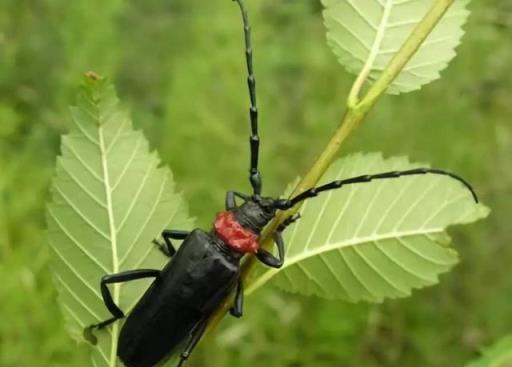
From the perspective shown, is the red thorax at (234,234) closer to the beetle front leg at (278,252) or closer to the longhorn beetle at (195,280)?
the longhorn beetle at (195,280)

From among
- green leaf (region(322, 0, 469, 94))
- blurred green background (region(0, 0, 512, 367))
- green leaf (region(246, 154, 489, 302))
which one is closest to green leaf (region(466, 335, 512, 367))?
green leaf (region(246, 154, 489, 302))

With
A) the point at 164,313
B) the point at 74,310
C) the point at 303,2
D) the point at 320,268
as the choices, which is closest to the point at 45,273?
the point at 164,313

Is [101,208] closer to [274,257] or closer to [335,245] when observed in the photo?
[274,257]

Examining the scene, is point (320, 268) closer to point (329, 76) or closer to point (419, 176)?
point (419, 176)

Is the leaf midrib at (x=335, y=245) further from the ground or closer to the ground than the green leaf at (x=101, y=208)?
closer to the ground

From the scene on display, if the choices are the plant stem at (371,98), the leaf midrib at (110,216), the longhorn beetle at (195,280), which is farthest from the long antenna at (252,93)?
the plant stem at (371,98)

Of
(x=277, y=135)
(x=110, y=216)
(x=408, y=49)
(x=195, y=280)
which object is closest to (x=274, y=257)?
(x=110, y=216)

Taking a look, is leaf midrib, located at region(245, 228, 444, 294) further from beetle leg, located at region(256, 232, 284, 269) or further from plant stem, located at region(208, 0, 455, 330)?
plant stem, located at region(208, 0, 455, 330)
